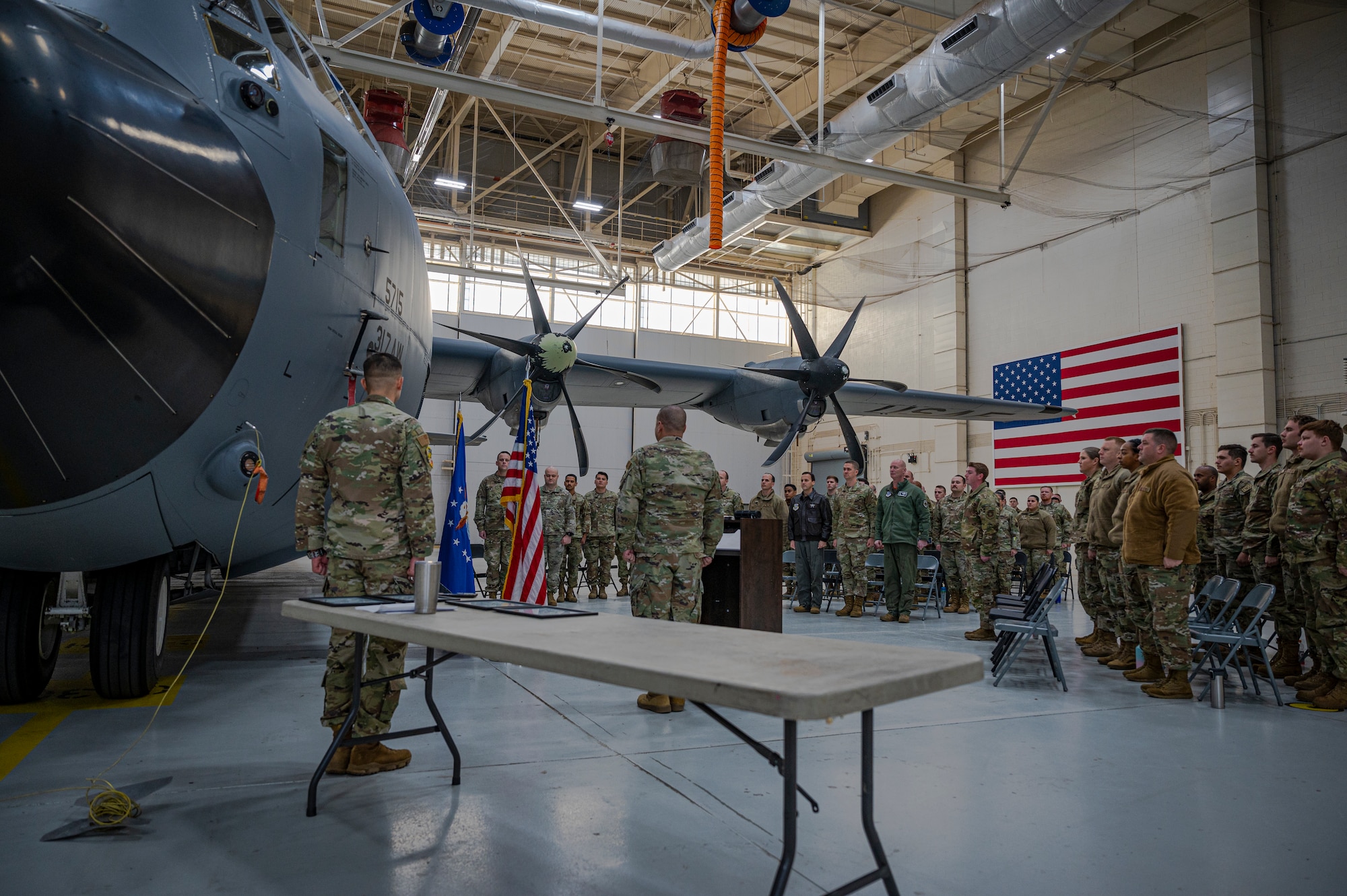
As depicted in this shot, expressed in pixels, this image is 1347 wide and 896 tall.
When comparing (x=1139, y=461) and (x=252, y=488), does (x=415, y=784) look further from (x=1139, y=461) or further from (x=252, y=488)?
(x=1139, y=461)

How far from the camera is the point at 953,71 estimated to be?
11156mm

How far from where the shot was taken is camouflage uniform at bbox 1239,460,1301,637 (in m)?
6.45

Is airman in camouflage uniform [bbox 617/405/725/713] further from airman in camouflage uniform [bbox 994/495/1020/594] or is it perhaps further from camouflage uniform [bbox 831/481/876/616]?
camouflage uniform [bbox 831/481/876/616]

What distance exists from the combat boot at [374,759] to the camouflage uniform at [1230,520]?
7.51m

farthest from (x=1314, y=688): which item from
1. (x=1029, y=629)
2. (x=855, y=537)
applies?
(x=855, y=537)

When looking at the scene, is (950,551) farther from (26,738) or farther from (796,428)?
(26,738)

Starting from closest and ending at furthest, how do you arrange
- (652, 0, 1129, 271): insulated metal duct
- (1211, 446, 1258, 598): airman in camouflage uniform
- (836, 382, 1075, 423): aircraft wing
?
(1211, 446, 1258, 598): airman in camouflage uniform → (652, 0, 1129, 271): insulated metal duct → (836, 382, 1075, 423): aircraft wing

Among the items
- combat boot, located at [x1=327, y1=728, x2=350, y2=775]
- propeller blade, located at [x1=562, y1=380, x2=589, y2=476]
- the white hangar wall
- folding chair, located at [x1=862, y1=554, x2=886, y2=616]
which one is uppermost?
the white hangar wall

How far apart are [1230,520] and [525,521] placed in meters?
6.79

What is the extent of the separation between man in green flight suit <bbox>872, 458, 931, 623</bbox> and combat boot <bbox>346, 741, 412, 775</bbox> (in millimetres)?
7610

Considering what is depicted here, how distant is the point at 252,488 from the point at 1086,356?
53.2 ft

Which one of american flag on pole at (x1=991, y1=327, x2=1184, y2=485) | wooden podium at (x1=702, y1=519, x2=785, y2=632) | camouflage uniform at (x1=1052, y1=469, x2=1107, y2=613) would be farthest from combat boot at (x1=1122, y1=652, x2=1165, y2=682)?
american flag on pole at (x1=991, y1=327, x2=1184, y2=485)

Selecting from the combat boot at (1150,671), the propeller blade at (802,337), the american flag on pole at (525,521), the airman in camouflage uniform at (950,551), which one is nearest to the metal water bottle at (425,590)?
the american flag on pole at (525,521)

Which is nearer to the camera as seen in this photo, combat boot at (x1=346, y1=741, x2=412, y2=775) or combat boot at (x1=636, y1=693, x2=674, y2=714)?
combat boot at (x1=346, y1=741, x2=412, y2=775)
